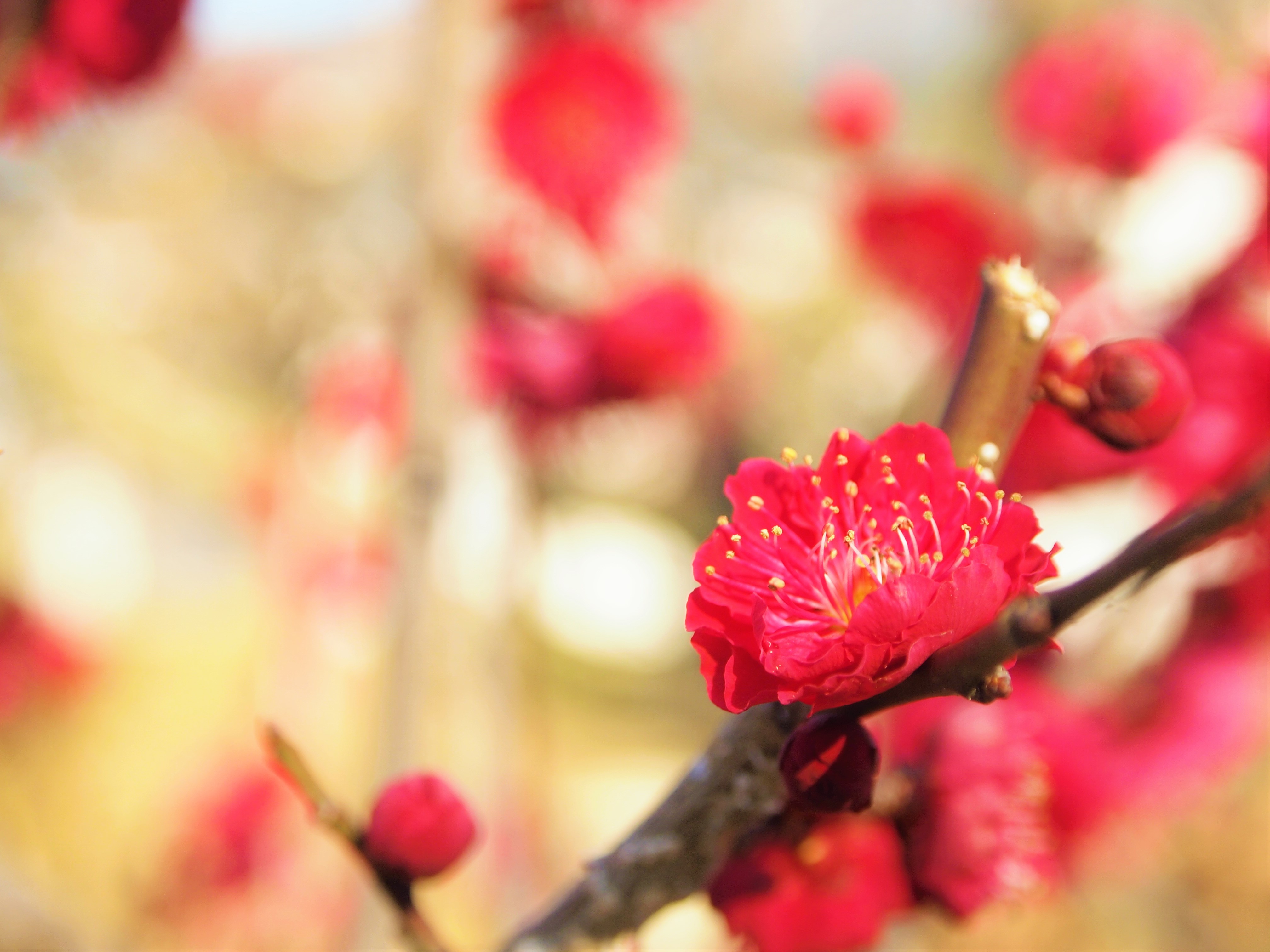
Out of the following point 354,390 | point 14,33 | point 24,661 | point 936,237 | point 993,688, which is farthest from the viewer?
point 24,661

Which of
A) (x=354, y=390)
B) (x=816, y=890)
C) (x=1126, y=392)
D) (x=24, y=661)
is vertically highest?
(x=1126, y=392)

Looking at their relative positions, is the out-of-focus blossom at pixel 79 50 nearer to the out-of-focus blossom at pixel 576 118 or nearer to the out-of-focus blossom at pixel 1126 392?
the out-of-focus blossom at pixel 576 118

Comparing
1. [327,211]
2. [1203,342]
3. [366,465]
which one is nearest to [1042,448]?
[1203,342]

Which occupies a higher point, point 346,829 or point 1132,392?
point 1132,392

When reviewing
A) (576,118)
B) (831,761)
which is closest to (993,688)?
(831,761)

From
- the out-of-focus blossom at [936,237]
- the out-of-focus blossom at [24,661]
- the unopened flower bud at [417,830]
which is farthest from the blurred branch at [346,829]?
the out-of-focus blossom at [24,661]

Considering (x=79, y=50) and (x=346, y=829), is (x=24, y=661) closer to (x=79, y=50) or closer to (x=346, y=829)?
(x=79, y=50)

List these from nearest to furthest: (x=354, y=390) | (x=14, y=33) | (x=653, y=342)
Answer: (x=14, y=33)
(x=653, y=342)
(x=354, y=390)

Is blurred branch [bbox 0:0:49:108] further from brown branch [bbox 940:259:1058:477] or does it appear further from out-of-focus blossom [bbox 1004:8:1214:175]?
out-of-focus blossom [bbox 1004:8:1214:175]
